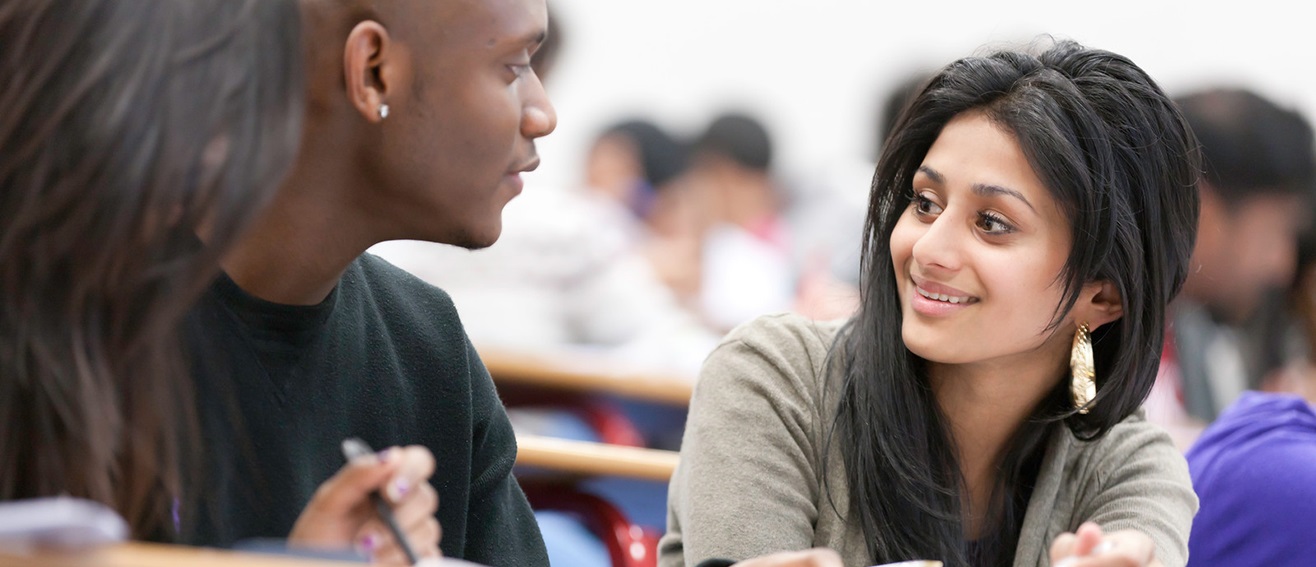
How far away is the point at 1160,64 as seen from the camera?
5270mm

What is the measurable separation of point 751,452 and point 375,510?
1.78 ft

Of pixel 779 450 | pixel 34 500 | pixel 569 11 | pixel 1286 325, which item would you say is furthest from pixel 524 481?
pixel 569 11

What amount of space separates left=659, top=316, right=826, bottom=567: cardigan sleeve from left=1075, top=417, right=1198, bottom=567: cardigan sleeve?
304 mm

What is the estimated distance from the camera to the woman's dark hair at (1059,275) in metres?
1.34

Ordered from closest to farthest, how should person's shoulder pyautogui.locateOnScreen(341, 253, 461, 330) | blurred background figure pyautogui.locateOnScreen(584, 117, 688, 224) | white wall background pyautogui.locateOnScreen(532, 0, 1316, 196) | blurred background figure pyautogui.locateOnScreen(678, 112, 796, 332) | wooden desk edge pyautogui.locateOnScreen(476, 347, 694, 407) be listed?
1. person's shoulder pyautogui.locateOnScreen(341, 253, 461, 330)
2. wooden desk edge pyautogui.locateOnScreen(476, 347, 694, 407)
3. blurred background figure pyautogui.locateOnScreen(678, 112, 796, 332)
4. blurred background figure pyautogui.locateOnScreen(584, 117, 688, 224)
5. white wall background pyautogui.locateOnScreen(532, 0, 1316, 196)

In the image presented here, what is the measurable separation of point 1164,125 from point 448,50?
74cm

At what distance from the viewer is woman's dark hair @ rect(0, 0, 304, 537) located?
81 cm

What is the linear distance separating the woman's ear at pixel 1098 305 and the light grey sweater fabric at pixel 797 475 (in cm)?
13

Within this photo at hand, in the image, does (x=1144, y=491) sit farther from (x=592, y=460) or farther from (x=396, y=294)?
(x=396, y=294)

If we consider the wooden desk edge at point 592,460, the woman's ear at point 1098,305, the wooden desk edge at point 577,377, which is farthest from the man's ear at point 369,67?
the wooden desk edge at point 577,377

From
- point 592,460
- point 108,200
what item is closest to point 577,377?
point 592,460

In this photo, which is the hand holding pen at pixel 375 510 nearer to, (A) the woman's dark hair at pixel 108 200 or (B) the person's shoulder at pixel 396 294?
(A) the woman's dark hair at pixel 108 200

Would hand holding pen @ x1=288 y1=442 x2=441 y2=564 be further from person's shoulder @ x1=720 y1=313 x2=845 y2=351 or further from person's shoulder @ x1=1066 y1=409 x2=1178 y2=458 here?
person's shoulder @ x1=1066 y1=409 x2=1178 y2=458

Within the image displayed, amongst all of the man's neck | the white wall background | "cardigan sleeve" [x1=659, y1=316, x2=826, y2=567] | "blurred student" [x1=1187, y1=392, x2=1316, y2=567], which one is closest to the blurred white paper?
the man's neck
